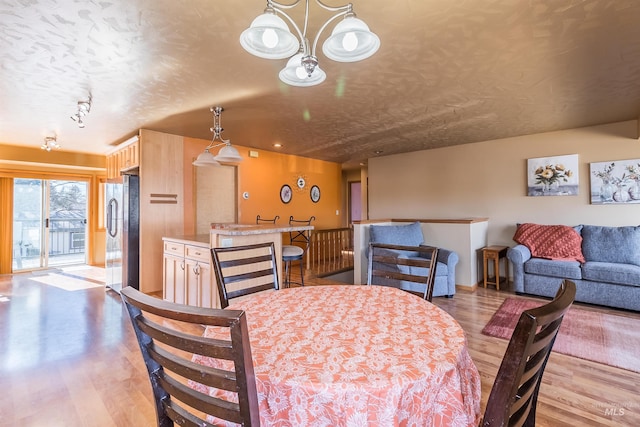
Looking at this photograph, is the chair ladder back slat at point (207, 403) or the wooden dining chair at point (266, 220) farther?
the wooden dining chair at point (266, 220)

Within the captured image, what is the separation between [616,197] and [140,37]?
5.67m

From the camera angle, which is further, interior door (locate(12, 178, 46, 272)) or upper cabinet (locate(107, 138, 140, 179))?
interior door (locate(12, 178, 46, 272))

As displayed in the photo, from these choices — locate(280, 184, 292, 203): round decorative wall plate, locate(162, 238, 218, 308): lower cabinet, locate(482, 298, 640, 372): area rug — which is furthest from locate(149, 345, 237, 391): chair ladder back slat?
locate(280, 184, 292, 203): round decorative wall plate

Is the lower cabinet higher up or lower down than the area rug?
higher up

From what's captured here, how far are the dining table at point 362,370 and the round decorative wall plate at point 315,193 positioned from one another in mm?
5484

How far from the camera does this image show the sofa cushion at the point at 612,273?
330 centimetres

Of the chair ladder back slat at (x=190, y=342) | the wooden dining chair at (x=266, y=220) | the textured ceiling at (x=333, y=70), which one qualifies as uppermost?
the textured ceiling at (x=333, y=70)

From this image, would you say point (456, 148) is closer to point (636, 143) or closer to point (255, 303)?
point (636, 143)

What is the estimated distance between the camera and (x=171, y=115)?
12.0ft

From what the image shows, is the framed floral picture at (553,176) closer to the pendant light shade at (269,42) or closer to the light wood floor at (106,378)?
the light wood floor at (106,378)

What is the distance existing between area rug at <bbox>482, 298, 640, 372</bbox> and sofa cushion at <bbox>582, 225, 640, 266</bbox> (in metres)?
0.85

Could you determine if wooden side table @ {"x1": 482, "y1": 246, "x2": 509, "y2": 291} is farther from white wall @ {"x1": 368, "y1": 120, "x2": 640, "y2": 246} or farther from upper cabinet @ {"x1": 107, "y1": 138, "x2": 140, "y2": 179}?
upper cabinet @ {"x1": 107, "y1": 138, "x2": 140, "y2": 179}

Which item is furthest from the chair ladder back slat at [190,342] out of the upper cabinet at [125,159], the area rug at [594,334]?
the upper cabinet at [125,159]

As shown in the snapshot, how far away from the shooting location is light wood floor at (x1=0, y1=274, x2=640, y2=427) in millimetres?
1748
